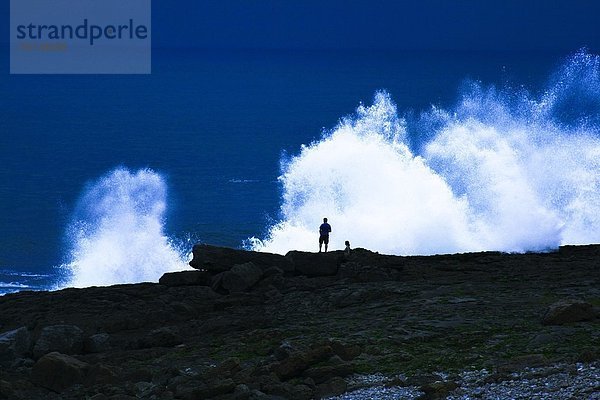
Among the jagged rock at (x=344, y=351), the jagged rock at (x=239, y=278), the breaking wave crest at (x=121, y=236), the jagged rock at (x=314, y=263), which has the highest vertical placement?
the breaking wave crest at (x=121, y=236)

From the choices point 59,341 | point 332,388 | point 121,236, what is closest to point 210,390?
point 332,388

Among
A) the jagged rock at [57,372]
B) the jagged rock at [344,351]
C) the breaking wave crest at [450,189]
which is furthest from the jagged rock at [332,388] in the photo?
the breaking wave crest at [450,189]

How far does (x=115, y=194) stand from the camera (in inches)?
2296

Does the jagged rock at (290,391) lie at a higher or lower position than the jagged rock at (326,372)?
lower

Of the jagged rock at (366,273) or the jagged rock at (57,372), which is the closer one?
the jagged rock at (57,372)

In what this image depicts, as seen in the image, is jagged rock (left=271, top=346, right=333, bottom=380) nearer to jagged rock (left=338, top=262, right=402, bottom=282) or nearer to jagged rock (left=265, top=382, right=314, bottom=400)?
jagged rock (left=265, top=382, right=314, bottom=400)

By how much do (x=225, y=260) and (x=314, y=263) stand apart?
237 cm

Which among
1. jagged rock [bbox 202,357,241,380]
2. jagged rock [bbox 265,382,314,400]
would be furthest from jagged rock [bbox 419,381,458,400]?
jagged rock [bbox 202,357,241,380]

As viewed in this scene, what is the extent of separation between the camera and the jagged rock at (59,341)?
82.4ft

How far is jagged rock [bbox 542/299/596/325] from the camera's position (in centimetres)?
2373

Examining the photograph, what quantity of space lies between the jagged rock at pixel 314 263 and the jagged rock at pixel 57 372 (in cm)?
902

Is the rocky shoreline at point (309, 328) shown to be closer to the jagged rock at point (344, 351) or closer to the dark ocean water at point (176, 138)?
the jagged rock at point (344, 351)

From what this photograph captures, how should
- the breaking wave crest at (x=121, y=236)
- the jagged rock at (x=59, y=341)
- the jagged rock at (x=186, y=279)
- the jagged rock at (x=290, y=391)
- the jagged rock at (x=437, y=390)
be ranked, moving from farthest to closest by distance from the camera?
the breaking wave crest at (x=121, y=236)
the jagged rock at (x=186, y=279)
the jagged rock at (x=59, y=341)
the jagged rock at (x=290, y=391)
the jagged rock at (x=437, y=390)

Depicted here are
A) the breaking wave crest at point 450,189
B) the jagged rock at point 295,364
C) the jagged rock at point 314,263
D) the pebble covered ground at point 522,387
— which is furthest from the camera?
the breaking wave crest at point 450,189
